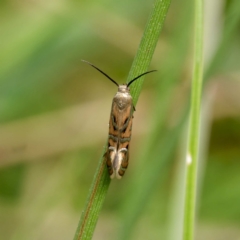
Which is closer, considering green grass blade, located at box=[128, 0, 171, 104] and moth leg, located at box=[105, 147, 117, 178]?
green grass blade, located at box=[128, 0, 171, 104]

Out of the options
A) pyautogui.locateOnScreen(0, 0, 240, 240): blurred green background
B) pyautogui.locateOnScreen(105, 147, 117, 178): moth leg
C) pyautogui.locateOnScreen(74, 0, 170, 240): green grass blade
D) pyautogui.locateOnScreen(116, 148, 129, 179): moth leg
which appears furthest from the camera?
pyautogui.locateOnScreen(0, 0, 240, 240): blurred green background

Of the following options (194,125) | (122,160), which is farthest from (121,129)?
(194,125)

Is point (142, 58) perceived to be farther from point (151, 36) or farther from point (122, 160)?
point (122, 160)

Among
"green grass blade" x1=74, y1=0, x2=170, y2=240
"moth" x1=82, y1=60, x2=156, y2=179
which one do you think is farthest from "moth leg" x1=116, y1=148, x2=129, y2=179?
"green grass blade" x1=74, y1=0, x2=170, y2=240

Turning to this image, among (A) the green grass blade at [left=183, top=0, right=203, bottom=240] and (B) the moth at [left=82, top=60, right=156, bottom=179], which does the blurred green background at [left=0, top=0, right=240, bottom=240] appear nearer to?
(B) the moth at [left=82, top=60, right=156, bottom=179]

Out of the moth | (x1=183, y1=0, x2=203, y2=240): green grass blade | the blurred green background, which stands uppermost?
the blurred green background

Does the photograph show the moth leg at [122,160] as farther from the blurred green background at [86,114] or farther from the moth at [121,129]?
the blurred green background at [86,114]

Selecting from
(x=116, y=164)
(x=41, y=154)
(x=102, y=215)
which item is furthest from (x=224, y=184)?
(x=116, y=164)

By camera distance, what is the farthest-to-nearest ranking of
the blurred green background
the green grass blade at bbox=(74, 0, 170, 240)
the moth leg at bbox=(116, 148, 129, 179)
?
the blurred green background → the moth leg at bbox=(116, 148, 129, 179) → the green grass blade at bbox=(74, 0, 170, 240)

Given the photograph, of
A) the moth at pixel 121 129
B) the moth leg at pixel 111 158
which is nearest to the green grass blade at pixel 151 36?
the moth leg at pixel 111 158
